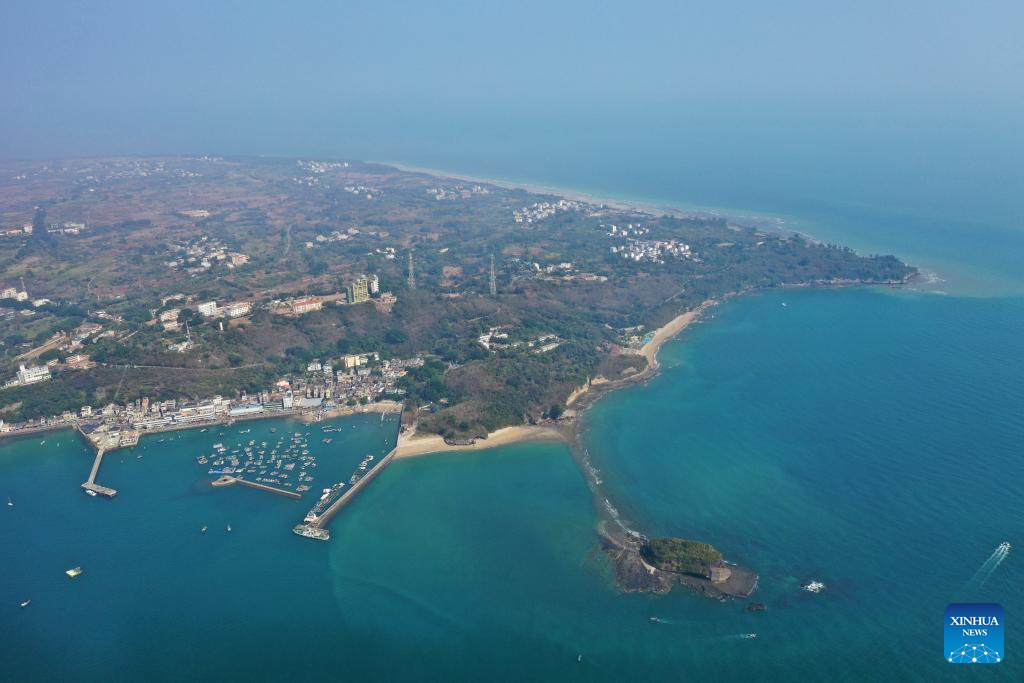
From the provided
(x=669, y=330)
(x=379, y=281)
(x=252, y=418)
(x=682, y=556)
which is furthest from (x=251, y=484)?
(x=669, y=330)

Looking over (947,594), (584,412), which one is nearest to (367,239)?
(584,412)

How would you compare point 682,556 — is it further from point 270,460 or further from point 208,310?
point 208,310

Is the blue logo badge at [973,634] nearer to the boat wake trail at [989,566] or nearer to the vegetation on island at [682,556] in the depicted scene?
the boat wake trail at [989,566]

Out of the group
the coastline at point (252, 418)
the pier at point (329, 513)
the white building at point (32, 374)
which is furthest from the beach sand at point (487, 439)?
the white building at point (32, 374)

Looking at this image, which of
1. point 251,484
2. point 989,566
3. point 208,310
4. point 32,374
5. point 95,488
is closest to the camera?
point 989,566

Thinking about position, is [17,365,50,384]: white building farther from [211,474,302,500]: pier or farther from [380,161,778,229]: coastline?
[380,161,778,229]: coastline

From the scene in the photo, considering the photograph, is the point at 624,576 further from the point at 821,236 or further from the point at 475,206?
the point at 475,206
